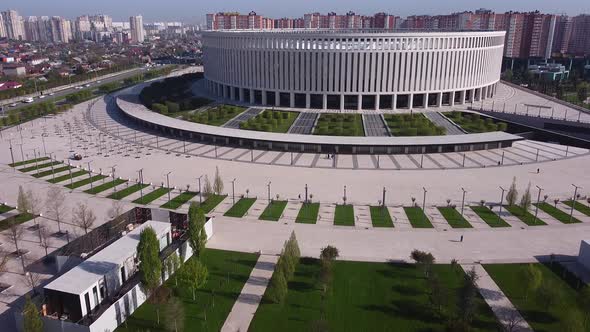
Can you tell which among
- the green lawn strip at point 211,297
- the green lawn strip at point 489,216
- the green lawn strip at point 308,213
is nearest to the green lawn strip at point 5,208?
the green lawn strip at point 211,297

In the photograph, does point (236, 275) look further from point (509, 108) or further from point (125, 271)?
point (509, 108)

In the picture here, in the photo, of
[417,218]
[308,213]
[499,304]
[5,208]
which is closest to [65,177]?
[5,208]

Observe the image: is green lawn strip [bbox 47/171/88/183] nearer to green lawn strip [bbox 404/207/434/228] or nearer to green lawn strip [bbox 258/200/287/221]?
green lawn strip [bbox 258/200/287/221]

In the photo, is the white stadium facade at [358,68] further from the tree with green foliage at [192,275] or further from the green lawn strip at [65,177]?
the tree with green foliage at [192,275]

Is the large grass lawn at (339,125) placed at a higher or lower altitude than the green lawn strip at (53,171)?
higher

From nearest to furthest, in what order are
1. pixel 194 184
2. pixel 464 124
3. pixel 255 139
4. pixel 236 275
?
pixel 236 275 → pixel 194 184 → pixel 255 139 → pixel 464 124

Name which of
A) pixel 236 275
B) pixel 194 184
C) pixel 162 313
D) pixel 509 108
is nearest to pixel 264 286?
pixel 236 275

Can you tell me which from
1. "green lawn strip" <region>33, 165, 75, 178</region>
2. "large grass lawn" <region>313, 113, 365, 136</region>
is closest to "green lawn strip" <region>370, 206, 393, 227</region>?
"large grass lawn" <region>313, 113, 365, 136</region>
